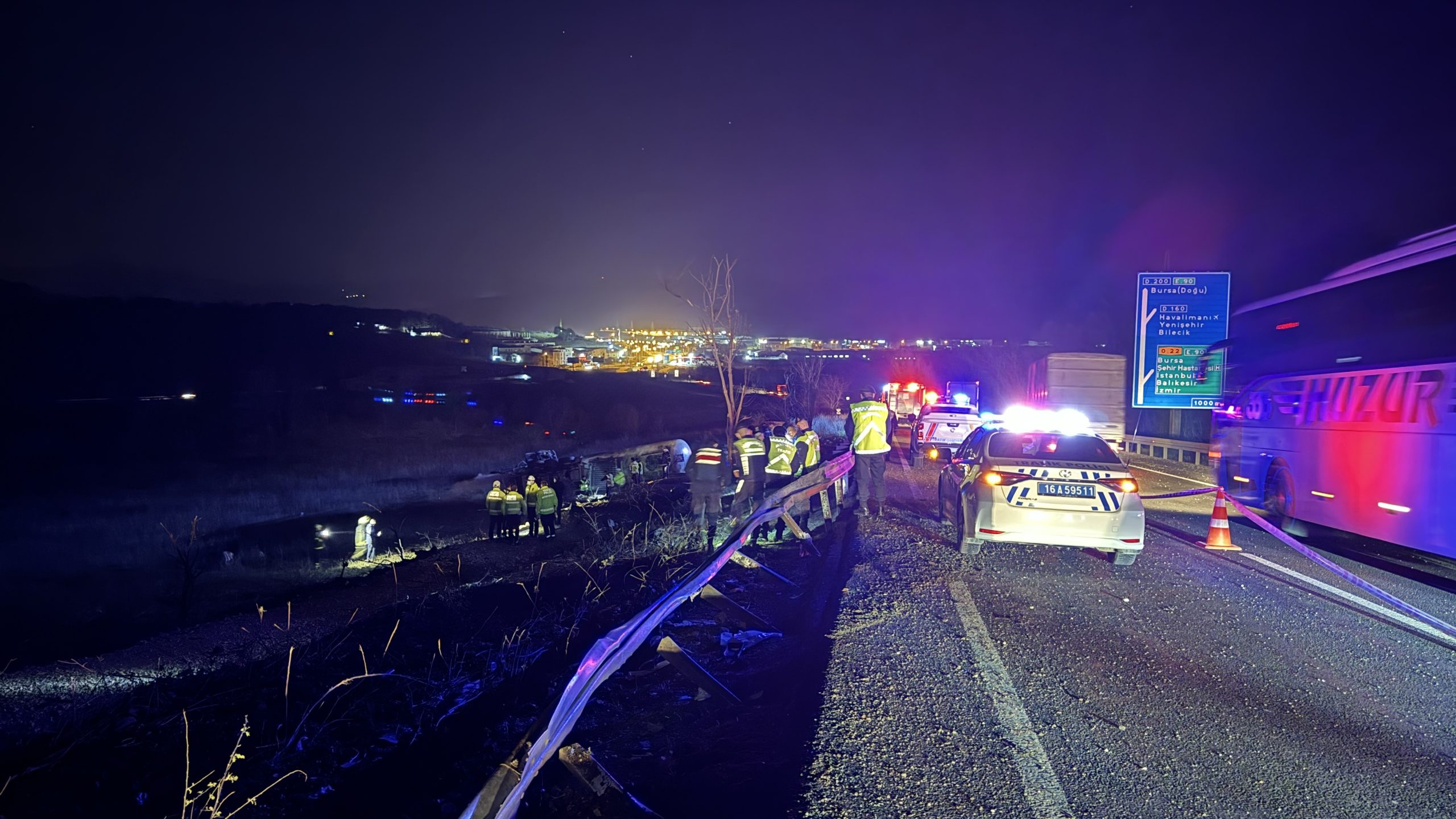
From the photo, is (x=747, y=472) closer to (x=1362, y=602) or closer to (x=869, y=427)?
(x=869, y=427)

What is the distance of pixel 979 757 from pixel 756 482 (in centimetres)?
751

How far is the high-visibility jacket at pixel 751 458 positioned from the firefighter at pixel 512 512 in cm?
622

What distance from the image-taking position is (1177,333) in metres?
19.5

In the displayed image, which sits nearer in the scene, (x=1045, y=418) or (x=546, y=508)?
(x=546, y=508)

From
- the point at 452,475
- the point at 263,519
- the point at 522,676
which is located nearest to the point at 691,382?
the point at 452,475

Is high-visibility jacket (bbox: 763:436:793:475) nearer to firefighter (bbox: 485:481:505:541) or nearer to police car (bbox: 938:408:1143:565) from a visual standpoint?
police car (bbox: 938:408:1143:565)

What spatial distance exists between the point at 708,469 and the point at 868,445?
2.42m

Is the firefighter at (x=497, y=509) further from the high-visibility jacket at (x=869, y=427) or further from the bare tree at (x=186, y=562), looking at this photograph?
the high-visibility jacket at (x=869, y=427)

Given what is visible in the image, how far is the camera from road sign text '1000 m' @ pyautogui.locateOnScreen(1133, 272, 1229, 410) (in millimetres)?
19078

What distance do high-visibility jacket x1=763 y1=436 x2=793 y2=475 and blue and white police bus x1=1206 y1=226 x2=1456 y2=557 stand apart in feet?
23.1

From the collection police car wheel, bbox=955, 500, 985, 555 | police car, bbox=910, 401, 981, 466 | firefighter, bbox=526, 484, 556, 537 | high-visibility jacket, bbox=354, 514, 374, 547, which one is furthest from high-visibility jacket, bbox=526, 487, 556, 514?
police car, bbox=910, 401, 981, 466

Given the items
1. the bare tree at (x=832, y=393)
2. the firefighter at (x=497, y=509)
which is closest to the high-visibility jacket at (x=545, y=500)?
the firefighter at (x=497, y=509)

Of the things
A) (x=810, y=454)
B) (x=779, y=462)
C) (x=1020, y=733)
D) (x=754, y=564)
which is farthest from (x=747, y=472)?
(x=1020, y=733)

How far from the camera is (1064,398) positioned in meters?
25.0
